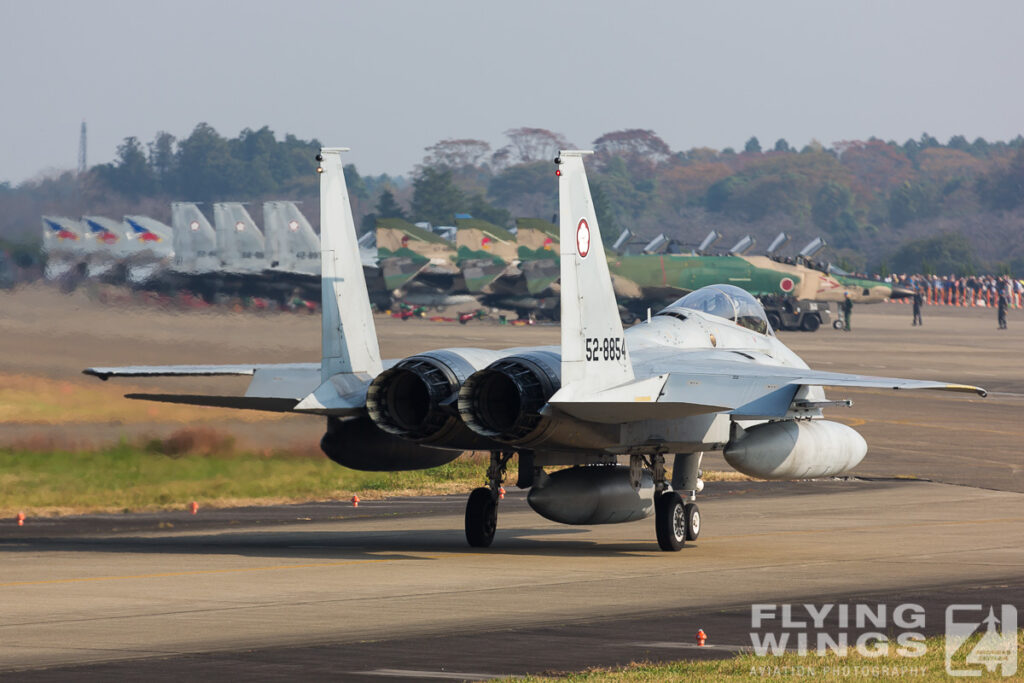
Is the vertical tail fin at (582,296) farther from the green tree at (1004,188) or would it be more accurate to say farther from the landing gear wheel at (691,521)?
the green tree at (1004,188)

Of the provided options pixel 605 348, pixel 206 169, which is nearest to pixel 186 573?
pixel 605 348

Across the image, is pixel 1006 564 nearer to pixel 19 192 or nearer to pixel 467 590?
pixel 467 590

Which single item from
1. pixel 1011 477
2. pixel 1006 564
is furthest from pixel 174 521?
pixel 1011 477

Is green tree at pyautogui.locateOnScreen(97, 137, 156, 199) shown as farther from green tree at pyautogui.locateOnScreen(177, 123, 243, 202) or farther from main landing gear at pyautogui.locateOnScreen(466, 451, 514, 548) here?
main landing gear at pyautogui.locateOnScreen(466, 451, 514, 548)

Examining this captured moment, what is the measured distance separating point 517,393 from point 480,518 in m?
2.59

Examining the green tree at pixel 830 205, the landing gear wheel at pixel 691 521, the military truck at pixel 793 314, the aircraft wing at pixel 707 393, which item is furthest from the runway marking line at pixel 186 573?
the green tree at pixel 830 205

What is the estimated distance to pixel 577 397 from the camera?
54.3ft

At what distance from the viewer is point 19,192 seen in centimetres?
2656

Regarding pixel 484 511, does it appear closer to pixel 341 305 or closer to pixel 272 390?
pixel 272 390

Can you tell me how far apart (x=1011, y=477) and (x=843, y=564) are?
12.1 m

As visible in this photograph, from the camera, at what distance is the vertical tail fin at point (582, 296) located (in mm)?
16578

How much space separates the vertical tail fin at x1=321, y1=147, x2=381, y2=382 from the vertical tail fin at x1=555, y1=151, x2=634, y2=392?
9.52 feet

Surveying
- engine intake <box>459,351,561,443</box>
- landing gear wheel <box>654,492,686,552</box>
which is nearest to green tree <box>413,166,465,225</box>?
landing gear wheel <box>654,492,686,552</box>

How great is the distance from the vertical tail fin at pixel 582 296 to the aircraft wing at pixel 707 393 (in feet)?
0.67
